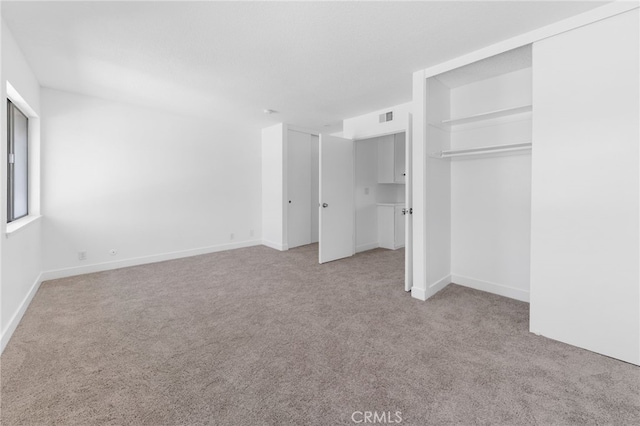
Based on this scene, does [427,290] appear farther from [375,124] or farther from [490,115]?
[375,124]

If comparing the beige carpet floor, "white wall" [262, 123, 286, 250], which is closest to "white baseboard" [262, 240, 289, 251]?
"white wall" [262, 123, 286, 250]

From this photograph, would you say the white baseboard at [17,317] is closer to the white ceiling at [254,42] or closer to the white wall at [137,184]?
the white wall at [137,184]

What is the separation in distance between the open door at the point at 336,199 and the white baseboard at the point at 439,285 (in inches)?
71.3

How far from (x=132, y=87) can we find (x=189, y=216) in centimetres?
218

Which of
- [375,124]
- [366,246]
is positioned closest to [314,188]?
[366,246]

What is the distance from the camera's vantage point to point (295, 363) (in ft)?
6.39

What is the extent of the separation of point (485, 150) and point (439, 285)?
1.58 m

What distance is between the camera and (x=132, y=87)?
11.7ft

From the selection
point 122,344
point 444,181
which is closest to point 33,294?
point 122,344

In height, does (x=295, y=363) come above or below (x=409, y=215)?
below

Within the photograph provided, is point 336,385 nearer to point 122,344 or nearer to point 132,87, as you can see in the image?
point 122,344

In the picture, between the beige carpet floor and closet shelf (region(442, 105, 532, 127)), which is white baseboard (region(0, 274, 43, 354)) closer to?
the beige carpet floor

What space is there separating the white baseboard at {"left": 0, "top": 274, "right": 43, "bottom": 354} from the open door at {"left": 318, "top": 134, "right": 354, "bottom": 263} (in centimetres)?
335

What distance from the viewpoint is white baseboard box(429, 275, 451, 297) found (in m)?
3.16
